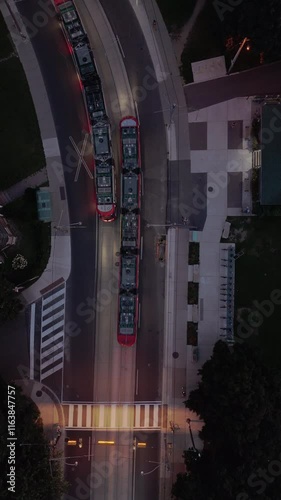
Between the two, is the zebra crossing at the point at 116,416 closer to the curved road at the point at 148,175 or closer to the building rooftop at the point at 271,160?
the curved road at the point at 148,175

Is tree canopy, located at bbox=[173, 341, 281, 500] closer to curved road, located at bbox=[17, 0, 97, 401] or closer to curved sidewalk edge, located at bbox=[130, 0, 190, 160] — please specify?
curved road, located at bbox=[17, 0, 97, 401]


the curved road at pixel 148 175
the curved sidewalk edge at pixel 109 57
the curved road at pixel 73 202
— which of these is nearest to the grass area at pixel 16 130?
the curved road at pixel 73 202

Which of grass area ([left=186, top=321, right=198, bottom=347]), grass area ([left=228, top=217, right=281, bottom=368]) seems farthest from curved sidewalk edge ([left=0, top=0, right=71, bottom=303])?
grass area ([left=228, top=217, right=281, bottom=368])

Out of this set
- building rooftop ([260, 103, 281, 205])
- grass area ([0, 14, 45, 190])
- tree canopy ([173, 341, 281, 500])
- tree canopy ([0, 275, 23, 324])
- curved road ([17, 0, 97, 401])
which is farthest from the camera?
grass area ([0, 14, 45, 190])

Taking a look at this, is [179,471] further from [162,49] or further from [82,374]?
[162,49]

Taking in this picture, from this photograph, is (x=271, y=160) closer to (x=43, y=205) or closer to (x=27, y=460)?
(x=43, y=205)

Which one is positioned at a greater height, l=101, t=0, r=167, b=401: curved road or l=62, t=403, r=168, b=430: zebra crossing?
l=101, t=0, r=167, b=401: curved road

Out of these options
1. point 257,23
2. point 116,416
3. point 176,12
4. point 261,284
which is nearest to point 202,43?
point 176,12

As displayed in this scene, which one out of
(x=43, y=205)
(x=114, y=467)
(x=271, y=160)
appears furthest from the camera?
(x=43, y=205)
